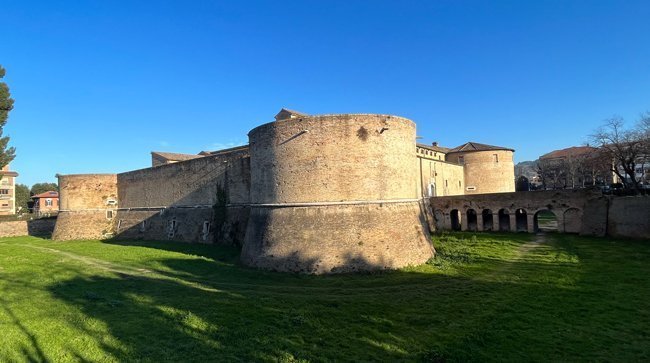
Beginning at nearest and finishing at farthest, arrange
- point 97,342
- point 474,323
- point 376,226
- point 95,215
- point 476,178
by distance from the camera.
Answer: point 97,342 → point 474,323 → point 376,226 → point 95,215 → point 476,178

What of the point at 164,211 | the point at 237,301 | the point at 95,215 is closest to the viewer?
Result: the point at 237,301

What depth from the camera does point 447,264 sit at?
1636 cm

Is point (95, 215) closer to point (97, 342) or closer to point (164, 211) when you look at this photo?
point (164, 211)

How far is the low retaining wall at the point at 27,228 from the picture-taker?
36.7 meters

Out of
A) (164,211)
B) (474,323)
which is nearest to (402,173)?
(474,323)

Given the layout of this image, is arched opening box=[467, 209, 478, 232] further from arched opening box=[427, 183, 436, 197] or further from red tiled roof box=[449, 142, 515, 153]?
red tiled roof box=[449, 142, 515, 153]

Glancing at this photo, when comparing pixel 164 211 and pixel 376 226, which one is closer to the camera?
pixel 376 226

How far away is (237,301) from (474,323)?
681cm

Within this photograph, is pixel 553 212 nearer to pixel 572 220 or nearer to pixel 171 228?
pixel 572 220

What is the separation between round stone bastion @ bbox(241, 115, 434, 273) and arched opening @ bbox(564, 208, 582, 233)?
12.7 meters

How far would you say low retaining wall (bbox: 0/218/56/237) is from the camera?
120 feet

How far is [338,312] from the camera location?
10.9 m

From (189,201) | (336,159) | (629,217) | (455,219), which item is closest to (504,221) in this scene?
(455,219)

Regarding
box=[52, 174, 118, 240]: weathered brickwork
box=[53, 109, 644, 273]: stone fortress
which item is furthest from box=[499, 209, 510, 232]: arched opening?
box=[52, 174, 118, 240]: weathered brickwork
